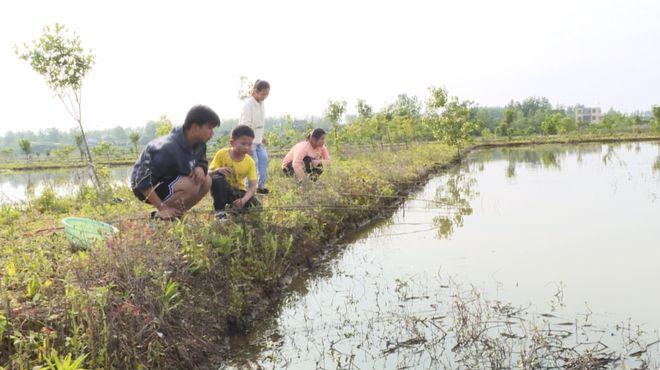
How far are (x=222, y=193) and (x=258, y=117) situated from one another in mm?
2162

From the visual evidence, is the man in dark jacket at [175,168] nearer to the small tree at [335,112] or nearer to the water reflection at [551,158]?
the water reflection at [551,158]

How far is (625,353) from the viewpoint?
285 cm

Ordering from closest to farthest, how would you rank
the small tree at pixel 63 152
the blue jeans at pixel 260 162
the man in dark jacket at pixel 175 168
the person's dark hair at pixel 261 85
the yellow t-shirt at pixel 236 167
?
the man in dark jacket at pixel 175 168, the yellow t-shirt at pixel 236 167, the person's dark hair at pixel 261 85, the blue jeans at pixel 260 162, the small tree at pixel 63 152

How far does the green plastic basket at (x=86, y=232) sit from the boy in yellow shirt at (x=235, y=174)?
111cm

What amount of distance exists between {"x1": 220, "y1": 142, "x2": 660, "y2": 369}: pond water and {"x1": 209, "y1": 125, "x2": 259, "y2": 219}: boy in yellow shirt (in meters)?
1.07

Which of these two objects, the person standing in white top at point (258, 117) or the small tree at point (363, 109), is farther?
the small tree at point (363, 109)

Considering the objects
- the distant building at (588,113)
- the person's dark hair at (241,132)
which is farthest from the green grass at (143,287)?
the distant building at (588,113)

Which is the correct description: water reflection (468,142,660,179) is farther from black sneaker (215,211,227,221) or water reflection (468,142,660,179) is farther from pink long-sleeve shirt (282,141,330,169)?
→ black sneaker (215,211,227,221)

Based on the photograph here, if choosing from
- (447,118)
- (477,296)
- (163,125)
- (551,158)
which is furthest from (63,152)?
(477,296)

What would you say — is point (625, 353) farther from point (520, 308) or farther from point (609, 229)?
point (609, 229)

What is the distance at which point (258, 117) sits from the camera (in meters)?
6.57

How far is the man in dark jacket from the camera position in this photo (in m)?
3.91

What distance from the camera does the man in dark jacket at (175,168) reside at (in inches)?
154

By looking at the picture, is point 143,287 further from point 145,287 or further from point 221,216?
point 221,216
